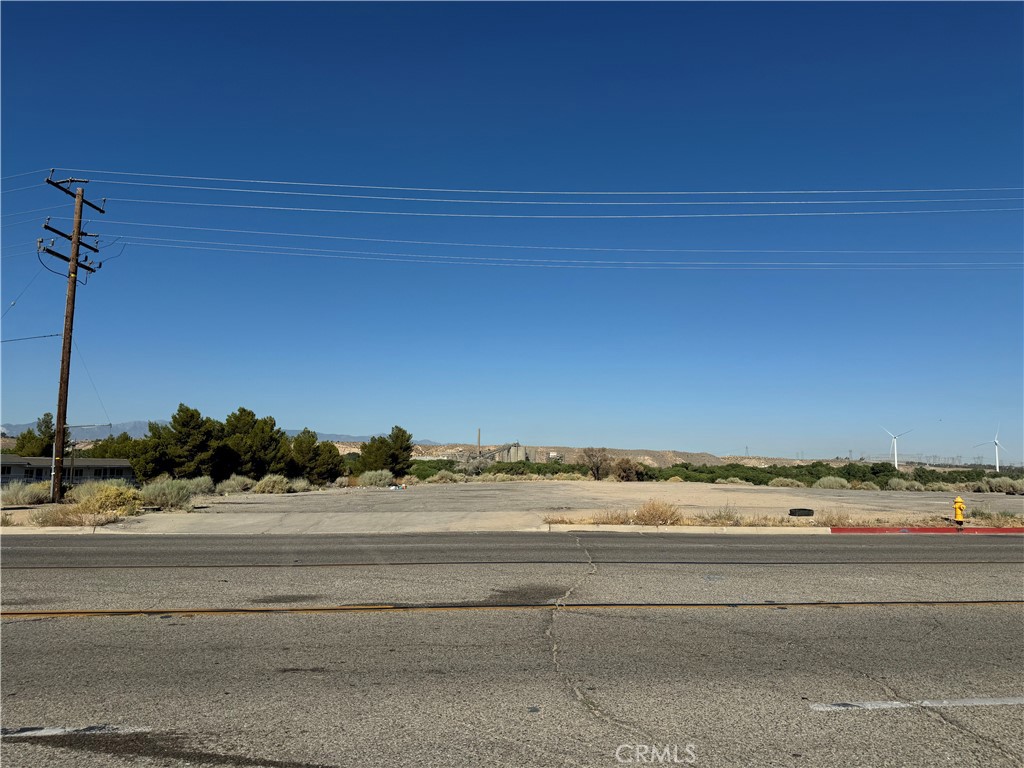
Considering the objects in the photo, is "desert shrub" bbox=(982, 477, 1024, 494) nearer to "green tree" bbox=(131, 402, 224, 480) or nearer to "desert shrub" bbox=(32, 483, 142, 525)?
"desert shrub" bbox=(32, 483, 142, 525)

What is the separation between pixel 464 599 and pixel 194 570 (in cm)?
485

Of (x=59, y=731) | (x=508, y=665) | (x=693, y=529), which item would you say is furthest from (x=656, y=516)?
(x=59, y=731)

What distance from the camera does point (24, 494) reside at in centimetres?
2580

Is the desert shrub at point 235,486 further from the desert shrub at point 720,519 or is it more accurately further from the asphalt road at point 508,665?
the asphalt road at point 508,665

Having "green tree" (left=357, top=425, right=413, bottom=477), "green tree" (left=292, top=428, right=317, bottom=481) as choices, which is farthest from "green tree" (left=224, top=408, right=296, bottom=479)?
"green tree" (left=357, top=425, right=413, bottom=477)

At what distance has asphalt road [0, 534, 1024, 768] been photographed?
471cm

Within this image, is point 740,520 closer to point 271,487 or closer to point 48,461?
point 271,487

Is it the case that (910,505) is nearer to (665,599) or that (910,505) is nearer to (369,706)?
(665,599)

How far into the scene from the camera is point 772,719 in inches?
203

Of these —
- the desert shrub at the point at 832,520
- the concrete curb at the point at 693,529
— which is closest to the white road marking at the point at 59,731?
the concrete curb at the point at 693,529

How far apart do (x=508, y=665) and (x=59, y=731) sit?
3310mm

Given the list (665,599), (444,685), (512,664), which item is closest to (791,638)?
(665,599)

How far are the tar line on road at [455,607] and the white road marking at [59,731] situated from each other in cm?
332

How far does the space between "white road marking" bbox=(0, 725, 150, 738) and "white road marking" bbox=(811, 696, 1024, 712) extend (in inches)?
189
